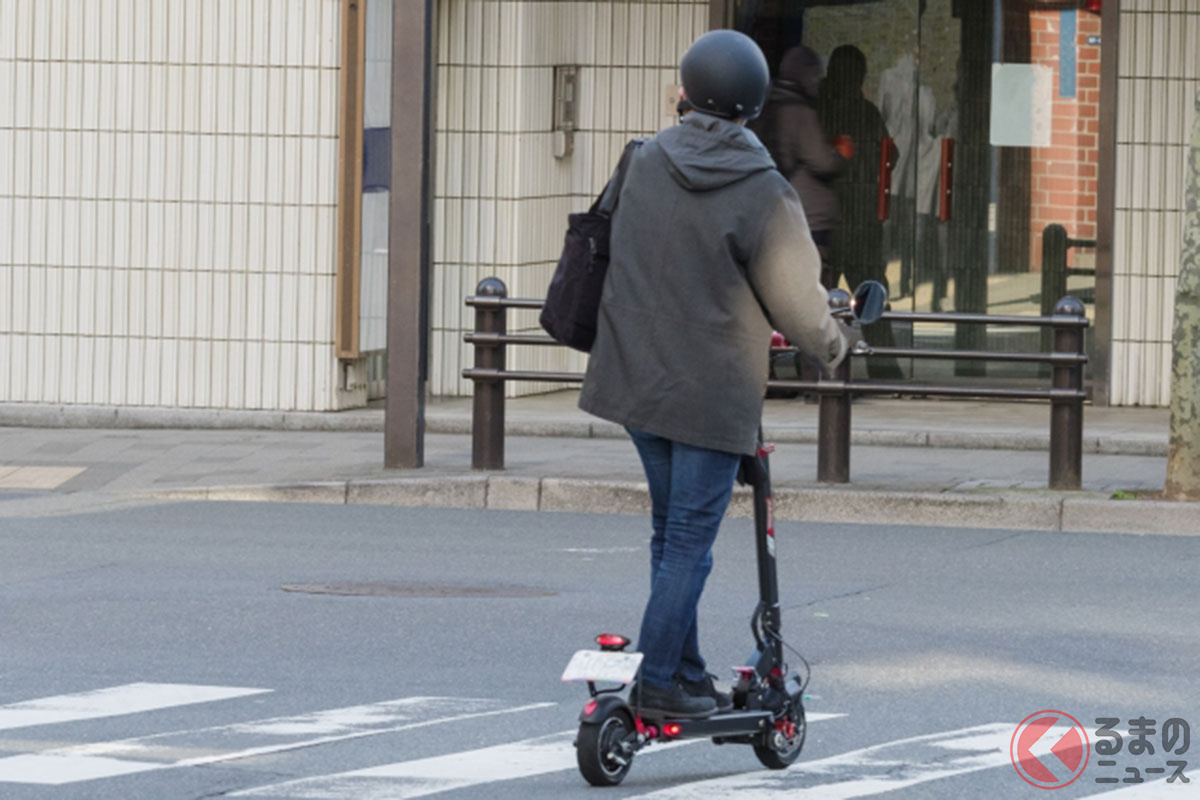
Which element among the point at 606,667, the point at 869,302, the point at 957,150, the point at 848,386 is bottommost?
the point at 606,667

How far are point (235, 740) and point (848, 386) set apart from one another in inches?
243

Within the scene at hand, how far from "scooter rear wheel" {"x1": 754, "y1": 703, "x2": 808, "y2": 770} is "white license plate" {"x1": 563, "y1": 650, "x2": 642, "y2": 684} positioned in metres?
0.47

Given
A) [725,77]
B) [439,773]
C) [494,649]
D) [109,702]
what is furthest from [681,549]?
[494,649]

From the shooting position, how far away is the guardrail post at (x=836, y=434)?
1217cm

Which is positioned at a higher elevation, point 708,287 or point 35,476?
point 708,287

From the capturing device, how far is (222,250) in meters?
15.3

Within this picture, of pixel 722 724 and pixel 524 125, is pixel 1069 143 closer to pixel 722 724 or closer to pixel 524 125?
pixel 524 125

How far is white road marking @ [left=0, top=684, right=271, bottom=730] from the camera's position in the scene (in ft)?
22.6

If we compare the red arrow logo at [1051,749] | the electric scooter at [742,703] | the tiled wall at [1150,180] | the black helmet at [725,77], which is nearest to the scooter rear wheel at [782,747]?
the electric scooter at [742,703]

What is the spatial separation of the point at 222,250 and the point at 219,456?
202cm

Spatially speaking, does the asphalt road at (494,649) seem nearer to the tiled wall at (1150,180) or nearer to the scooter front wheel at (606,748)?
the scooter front wheel at (606,748)

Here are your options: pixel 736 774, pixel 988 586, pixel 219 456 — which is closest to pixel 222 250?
pixel 219 456

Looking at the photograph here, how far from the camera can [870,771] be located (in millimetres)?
6227

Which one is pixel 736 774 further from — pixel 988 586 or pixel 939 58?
pixel 939 58
